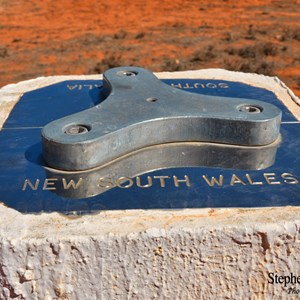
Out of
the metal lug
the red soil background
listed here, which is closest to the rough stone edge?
the metal lug

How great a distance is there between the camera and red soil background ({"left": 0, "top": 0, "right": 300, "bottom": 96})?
27.1 ft

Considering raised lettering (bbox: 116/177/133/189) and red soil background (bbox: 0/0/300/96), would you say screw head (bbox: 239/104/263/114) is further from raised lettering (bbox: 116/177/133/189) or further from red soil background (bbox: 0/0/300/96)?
red soil background (bbox: 0/0/300/96)

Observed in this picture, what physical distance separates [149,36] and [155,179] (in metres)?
8.41

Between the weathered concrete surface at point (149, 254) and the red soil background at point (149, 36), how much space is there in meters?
5.20

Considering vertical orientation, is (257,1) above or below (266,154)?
below

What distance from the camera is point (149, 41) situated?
9.92 metres

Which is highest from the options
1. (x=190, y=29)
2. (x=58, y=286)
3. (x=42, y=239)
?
(x=42, y=239)

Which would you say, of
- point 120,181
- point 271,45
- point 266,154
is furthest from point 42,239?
point 271,45

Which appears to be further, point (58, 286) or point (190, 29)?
point (190, 29)

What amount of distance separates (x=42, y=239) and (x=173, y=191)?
1.77 ft

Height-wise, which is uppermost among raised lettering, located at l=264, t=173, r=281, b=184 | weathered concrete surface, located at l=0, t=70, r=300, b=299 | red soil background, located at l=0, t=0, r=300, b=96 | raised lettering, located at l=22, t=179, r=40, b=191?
raised lettering, located at l=22, t=179, r=40, b=191

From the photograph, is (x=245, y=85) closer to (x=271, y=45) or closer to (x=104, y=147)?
(x=104, y=147)

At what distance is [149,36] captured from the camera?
10.3m

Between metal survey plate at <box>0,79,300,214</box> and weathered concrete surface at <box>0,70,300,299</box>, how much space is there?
0.07m
